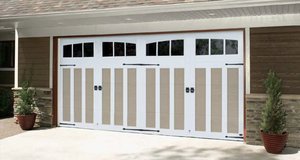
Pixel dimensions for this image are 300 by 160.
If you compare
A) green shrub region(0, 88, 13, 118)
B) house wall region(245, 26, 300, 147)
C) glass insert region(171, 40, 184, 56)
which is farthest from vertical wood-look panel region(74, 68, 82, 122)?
house wall region(245, 26, 300, 147)

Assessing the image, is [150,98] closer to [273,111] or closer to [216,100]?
[216,100]

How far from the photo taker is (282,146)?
7.09m

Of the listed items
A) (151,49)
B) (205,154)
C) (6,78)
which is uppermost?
(151,49)

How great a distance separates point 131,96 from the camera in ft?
30.5

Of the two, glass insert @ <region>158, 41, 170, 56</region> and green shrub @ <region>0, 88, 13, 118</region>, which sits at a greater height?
glass insert @ <region>158, 41, 170, 56</region>

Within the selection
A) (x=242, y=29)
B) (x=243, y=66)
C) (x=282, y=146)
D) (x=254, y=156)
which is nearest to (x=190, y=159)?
(x=254, y=156)

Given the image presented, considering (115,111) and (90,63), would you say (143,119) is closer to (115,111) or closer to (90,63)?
(115,111)

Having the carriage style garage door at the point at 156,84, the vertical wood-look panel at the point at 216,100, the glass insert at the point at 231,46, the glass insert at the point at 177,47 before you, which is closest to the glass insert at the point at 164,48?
the carriage style garage door at the point at 156,84

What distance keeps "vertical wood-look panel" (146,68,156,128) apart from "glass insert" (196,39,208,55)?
1276mm

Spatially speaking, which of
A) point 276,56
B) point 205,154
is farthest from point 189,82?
point 205,154

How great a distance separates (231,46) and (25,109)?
570 centimetres

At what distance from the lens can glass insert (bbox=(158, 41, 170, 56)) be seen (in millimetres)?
8930

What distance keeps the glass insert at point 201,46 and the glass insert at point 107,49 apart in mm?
2387

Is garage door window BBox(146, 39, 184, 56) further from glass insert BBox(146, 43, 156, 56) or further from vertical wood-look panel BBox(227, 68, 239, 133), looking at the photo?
vertical wood-look panel BBox(227, 68, 239, 133)
